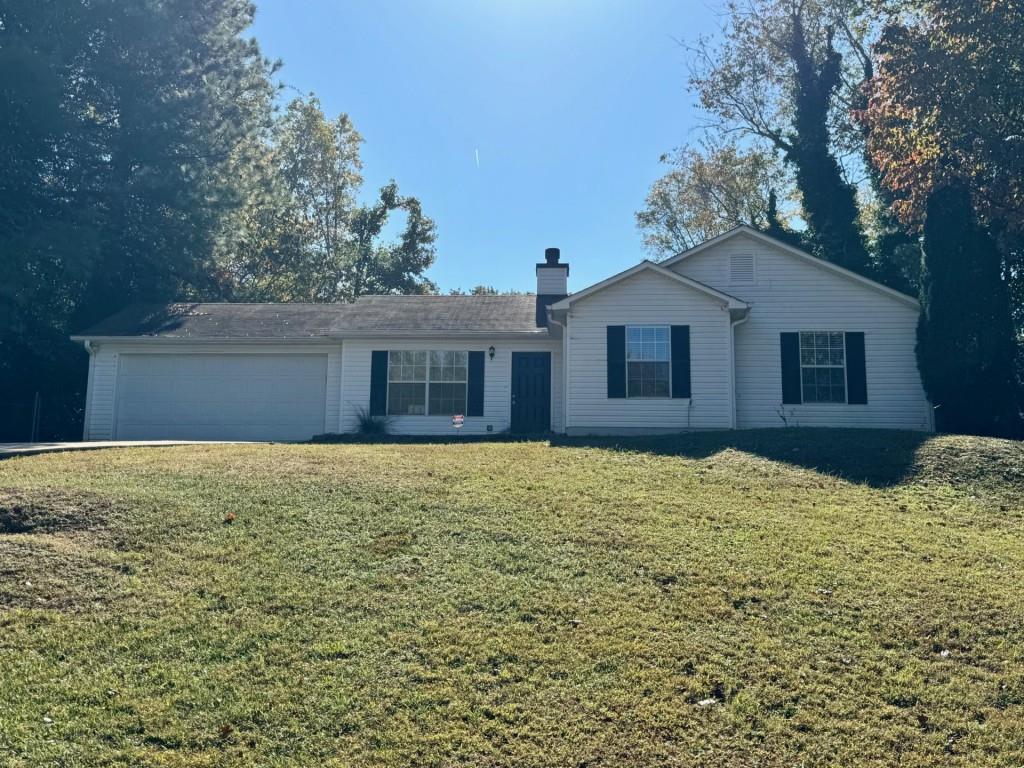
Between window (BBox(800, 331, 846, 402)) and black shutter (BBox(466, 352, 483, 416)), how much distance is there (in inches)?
271

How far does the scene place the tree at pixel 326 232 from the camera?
3506 centimetres

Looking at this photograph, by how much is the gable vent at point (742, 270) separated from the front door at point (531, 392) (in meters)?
4.40

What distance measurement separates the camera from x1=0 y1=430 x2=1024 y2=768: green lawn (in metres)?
4.30

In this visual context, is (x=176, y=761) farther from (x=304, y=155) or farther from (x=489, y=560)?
(x=304, y=155)

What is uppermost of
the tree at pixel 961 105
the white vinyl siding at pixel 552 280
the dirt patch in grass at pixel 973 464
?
the tree at pixel 961 105

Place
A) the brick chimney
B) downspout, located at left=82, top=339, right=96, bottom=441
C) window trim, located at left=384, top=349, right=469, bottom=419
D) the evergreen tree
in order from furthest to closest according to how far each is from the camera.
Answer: the evergreen tree → the brick chimney → downspout, located at left=82, top=339, right=96, bottom=441 → window trim, located at left=384, top=349, right=469, bottom=419

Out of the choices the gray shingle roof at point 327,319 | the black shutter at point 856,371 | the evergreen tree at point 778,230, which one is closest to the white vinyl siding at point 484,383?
the gray shingle roof at point 327,319

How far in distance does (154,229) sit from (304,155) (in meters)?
16.6

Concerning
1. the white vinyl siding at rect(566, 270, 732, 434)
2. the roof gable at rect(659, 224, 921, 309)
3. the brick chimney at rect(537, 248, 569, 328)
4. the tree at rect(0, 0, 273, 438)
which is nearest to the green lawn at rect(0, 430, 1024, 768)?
the white vinyl siding at rect(566, 270, 732, 434)

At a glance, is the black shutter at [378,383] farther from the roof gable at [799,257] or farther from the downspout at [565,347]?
the roof gable at [799,257]

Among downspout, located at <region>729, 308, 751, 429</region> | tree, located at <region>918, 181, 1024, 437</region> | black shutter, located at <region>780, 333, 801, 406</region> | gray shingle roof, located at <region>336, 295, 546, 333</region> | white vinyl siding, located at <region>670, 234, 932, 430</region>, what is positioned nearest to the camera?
tree, located at <region>918, 181, 1024, 437</region>

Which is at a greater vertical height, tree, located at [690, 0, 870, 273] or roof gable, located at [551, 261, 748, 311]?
tree, located at [690, 0, 870, 273]

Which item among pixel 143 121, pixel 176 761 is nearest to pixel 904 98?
pixel 176 761

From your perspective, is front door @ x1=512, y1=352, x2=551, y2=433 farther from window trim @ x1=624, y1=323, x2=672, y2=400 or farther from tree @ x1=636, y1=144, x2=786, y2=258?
tree @ x1=636, y1=144, x2=786, y2=258
